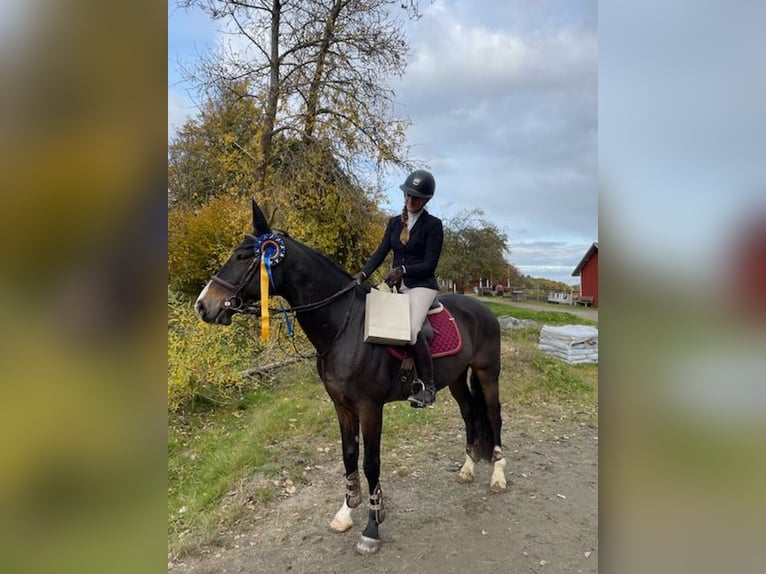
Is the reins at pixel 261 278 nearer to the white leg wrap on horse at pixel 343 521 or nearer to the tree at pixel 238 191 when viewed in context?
the white leg wrap on horse at pixel 343 521

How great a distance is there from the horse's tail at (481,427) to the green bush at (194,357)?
3298 millimetres

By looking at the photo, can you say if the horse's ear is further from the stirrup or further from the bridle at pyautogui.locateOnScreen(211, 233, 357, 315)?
the stirrup

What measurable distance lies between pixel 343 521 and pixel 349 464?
45 cm

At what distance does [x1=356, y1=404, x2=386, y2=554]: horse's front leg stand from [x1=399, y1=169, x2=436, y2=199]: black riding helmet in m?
1.63

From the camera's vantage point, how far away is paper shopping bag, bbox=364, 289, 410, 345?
9.84ft

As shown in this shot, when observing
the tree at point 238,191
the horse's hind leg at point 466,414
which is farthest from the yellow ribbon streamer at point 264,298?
the tree at point 238,191

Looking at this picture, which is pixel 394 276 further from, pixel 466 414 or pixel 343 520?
pixel 343 520

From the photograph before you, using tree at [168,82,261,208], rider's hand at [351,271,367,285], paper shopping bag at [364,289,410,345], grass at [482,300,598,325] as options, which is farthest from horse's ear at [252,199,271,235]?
grass at [482,300,598,325]

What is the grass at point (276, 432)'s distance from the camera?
3566 millimetres

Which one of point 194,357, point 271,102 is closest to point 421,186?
point 194,357
